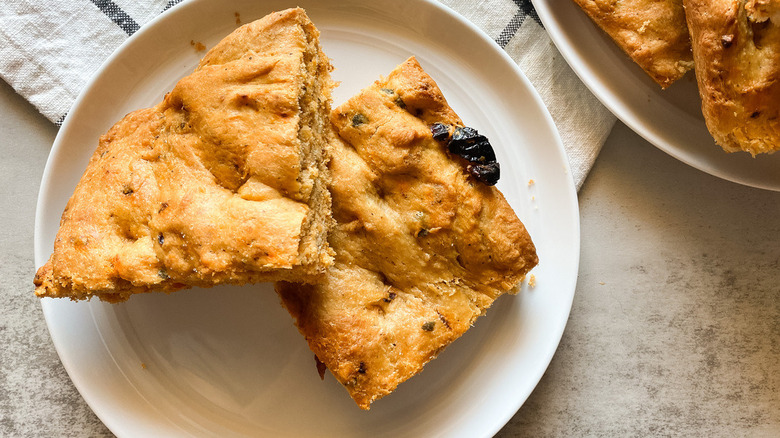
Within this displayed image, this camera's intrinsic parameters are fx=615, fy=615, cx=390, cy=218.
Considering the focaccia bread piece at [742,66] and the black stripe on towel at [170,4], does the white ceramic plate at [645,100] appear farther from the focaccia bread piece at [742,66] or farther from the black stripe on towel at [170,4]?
the black stripe on towel at [170,4]

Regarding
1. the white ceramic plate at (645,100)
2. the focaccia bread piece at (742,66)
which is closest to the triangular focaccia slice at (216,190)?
the white ceramic plate at (645,100)

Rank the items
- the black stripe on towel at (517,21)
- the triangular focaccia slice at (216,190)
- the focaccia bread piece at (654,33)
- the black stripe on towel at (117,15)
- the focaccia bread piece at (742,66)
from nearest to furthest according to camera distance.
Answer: the triangular focaccia slice at (216,190) < the focaccia bread piece at (742,66) < the focaccia bread piece at (654,33) < the black stripe on towel at (117,15) < the black stripe on towel at (517,21)

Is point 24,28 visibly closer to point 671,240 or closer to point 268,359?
point 268,359

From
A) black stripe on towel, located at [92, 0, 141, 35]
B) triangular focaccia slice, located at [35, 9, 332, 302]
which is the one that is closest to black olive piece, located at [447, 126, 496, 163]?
triangular focaccia slice, located at [35, 9, 332, 302]

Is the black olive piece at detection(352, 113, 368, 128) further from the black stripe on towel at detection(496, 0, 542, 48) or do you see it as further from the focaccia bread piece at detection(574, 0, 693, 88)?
the focaccia bread piece at detection(574, 0, 693, 88)

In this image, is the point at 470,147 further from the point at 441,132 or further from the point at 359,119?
the point at 359,119

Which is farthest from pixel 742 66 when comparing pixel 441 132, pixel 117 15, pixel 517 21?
pixel 117 15
